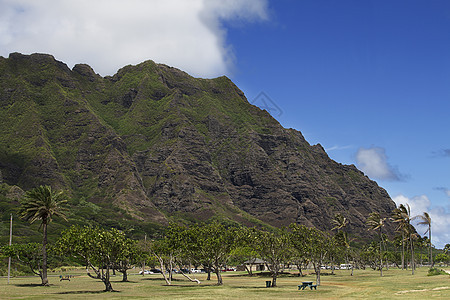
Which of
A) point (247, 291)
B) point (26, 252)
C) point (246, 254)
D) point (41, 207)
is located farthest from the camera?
point (246, 254)

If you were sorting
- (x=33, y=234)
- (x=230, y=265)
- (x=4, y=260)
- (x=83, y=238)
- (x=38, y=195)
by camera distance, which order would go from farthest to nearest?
(x=33, y=234) < (x=230, y=265) < (x=4, y=260) < (x=38, y=195) < (x=83, y=238)

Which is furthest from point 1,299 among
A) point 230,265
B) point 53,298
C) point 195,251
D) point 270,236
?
point 230,265

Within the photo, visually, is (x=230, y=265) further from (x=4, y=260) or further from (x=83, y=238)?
(x=83, y=238)

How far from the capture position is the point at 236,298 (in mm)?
48094

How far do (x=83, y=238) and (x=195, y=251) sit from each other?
18.4 metres

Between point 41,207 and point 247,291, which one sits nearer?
point 247,291

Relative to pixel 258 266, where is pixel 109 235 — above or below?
above

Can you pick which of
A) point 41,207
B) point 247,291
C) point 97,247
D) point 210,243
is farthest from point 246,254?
point 97,247

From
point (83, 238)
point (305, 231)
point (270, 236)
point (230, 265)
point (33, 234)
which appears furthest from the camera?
point (33, 234)

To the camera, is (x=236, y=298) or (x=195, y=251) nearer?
(x=236, y=298)

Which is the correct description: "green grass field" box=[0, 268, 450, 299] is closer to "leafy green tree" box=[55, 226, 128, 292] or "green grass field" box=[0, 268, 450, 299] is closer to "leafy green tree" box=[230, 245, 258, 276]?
"leafy green tree" box=[55, 226, 128, 292]

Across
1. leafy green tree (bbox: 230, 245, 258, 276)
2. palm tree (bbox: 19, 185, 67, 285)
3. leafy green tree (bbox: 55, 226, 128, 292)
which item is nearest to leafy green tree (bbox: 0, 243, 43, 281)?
palm tree (bbox: 19, 185, 67, 285)

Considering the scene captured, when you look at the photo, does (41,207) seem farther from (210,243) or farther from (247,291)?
(247,291)

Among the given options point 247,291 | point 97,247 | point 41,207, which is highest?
point 41,207
